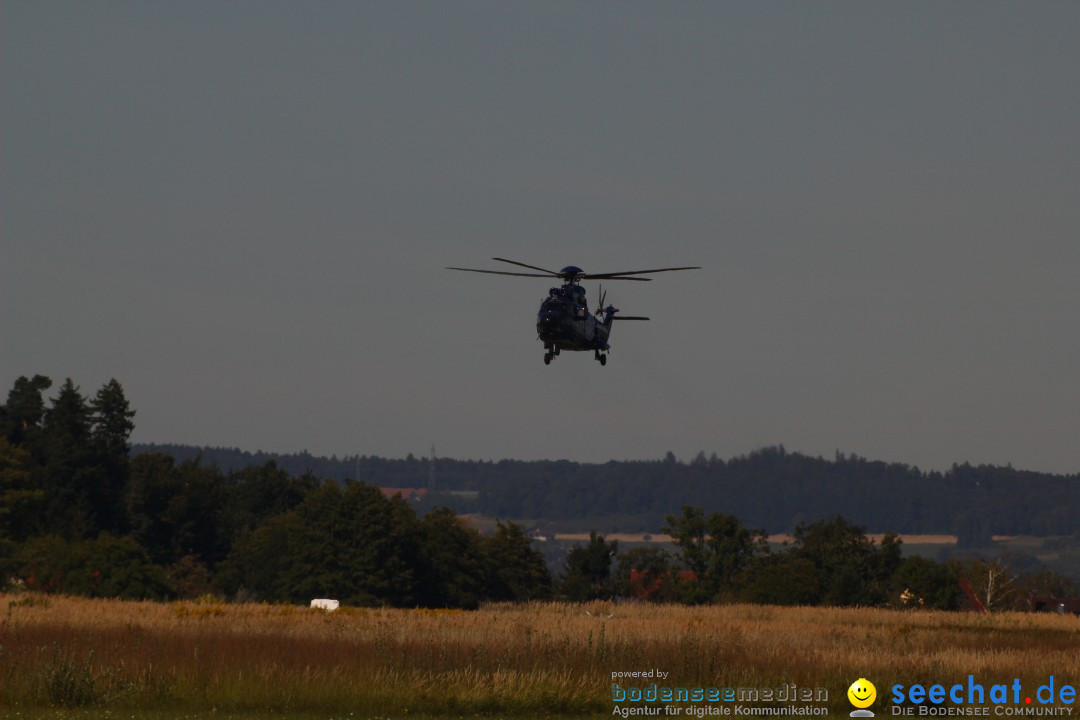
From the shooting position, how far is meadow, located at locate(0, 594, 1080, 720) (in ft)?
116

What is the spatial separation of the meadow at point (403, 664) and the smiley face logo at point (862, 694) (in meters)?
0.30

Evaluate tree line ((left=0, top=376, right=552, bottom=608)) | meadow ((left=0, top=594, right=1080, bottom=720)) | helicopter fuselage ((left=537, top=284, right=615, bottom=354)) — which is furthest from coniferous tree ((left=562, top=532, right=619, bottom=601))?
helicopter fuselage ((left=537, top=284, right=615, bottom=354))

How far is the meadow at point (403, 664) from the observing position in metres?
35.3

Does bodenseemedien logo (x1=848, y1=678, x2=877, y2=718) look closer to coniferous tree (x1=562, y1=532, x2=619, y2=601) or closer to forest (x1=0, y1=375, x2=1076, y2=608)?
forest (x1=0, y1=375, x2=1076, y2=608)

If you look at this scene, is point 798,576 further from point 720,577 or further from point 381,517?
point 381,517

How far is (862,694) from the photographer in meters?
38.6

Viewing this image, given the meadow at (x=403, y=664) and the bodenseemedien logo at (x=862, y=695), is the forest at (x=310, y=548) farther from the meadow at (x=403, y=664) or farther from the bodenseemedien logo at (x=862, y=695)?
the bodenseemedien logo at (x=862, y=695)

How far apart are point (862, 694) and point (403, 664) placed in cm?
1361

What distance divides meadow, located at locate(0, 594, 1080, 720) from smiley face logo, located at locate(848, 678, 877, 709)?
0.30 metres

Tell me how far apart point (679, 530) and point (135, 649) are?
116357 millimetres

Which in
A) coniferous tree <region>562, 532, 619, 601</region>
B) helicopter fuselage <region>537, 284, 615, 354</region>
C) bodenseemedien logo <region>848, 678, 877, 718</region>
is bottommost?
coniferous tree <region>562, 532, 619, 601</region>

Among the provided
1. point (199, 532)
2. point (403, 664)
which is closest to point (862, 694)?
point (403, 664)

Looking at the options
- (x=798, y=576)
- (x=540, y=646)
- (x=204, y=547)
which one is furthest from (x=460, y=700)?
(x=204, y=547)

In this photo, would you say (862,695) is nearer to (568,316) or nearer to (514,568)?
(568,316)
